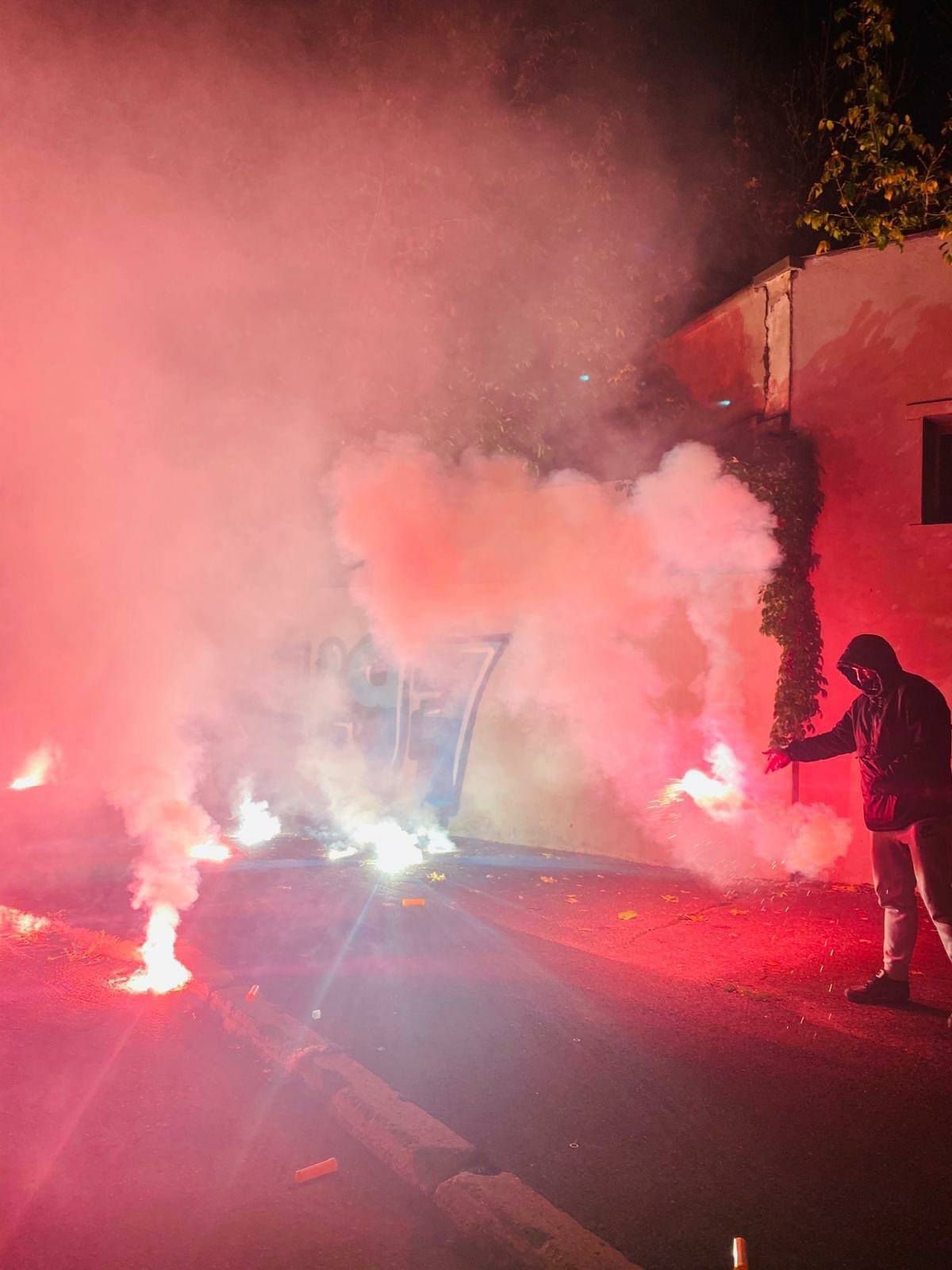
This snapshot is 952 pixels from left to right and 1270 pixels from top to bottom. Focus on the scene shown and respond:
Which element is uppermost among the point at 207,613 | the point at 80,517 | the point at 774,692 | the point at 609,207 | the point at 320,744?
the point at 609,207

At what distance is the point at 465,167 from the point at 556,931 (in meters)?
7.26

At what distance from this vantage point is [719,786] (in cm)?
740

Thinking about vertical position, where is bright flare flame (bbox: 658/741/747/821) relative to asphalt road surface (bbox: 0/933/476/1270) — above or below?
above

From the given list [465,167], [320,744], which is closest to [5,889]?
[320,744]

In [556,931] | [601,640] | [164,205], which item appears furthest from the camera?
[164,205]

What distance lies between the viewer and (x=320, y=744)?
10500 millimetres

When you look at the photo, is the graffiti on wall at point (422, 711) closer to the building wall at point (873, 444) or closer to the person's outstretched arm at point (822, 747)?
the building wall at point (873, 444)

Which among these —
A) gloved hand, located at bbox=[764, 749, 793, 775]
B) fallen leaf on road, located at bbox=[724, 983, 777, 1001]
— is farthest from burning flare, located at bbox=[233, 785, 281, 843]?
gloved hand, located at bbox=[764, 749, 793, 775]

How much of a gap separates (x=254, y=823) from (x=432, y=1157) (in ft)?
23.7

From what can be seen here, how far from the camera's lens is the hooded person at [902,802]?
14.3 feet

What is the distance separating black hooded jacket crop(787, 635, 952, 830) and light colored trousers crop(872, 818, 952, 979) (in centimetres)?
8

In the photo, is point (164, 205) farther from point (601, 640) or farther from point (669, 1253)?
point (669, 1253)

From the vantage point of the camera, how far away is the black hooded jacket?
4.42m

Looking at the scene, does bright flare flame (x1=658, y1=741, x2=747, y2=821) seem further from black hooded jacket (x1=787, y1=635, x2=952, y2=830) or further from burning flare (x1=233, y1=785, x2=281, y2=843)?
burning flare (x1=233, y1=785, x2=281, y2=843)
